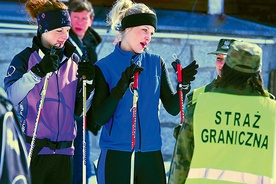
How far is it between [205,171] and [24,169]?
4.27ft

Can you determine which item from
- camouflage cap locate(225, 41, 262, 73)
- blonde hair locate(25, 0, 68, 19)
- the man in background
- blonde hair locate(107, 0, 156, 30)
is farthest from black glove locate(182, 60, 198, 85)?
the man in background

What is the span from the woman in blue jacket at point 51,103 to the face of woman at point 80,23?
1.98 metres

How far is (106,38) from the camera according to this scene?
28.3 feet

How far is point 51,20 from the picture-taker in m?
6.01

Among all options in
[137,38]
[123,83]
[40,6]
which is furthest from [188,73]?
Result: [40,6]

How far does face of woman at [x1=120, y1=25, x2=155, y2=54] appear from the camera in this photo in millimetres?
5863

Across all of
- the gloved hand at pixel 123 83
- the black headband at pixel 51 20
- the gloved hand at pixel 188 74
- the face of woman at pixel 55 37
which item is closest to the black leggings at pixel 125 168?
the gloved hand at pixel 123 83

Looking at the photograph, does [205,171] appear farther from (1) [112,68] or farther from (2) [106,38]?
(2) [106,38]

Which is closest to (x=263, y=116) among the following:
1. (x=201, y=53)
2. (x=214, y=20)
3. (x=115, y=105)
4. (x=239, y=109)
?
(x=239, y=109)

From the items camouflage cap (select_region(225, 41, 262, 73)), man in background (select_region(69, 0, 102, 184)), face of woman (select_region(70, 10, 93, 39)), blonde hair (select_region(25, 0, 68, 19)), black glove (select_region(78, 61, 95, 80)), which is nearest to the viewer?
camouflage cap (select_region(225, 41, 262, 73))

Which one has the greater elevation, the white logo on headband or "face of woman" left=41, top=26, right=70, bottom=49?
"face of woman" left=41, top=26, right=70, bottom=49

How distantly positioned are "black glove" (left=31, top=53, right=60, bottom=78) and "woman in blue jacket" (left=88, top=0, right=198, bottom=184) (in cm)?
29

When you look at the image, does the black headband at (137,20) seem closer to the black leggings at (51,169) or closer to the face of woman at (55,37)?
the face of woman at (55,37)

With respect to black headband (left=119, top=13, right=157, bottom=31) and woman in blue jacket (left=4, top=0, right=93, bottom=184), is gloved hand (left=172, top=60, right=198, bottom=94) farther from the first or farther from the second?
woman in blue jacket (left=4, top=0, right=93, bottom=184)
